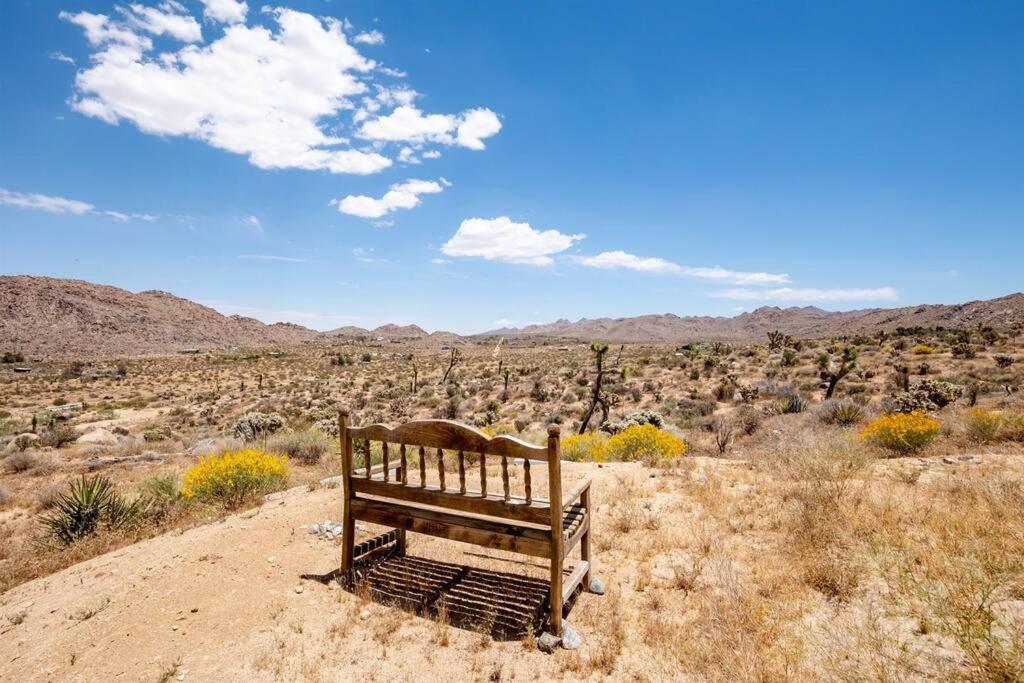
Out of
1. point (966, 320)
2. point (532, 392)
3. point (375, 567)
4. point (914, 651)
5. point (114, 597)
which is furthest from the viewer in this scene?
point (966, 320)

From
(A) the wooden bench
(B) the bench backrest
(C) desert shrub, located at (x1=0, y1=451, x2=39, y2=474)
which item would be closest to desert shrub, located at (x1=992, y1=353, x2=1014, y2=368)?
(A) the wooden bench

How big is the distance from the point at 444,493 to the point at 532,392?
2362 cm

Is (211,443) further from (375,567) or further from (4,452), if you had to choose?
(375,567)

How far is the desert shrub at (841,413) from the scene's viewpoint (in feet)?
47.2

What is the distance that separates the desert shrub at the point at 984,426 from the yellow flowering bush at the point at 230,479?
14.2 meters

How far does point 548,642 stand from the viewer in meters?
4.15

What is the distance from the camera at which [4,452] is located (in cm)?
1611

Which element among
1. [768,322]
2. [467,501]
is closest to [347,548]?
[467,501]

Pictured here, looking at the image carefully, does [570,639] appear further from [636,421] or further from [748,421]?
[748,421]

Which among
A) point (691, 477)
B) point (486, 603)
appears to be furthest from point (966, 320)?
point (486, 603)

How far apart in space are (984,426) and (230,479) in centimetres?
1489

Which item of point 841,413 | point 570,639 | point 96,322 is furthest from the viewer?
point 96,322

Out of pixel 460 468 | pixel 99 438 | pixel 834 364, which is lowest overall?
pixel 99 438

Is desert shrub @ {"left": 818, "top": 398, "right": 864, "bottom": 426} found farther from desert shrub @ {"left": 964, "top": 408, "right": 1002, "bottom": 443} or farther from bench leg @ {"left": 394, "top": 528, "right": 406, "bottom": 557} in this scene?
bench leg @ {"left": 394, "top": 528, "right": 406, "bottom": 557}
